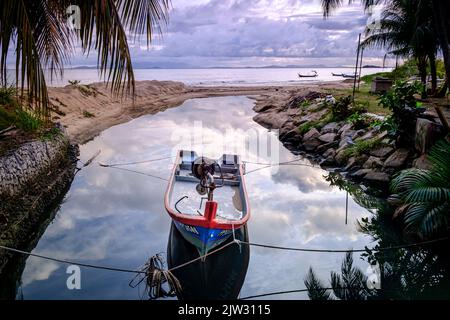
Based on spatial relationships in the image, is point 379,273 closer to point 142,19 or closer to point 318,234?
point 318,234

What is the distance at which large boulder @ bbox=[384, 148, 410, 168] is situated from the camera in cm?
1230

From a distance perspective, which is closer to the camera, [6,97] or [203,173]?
[203,173]

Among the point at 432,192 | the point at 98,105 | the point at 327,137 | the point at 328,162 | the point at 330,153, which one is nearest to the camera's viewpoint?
the point at 432,192

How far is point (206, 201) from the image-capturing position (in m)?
8.73

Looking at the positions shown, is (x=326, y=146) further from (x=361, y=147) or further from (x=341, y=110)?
(x=361, y=147)

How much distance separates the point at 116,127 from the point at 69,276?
60.0 feet

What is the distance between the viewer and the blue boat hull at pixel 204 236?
7.46 m

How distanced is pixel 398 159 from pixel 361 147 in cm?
241

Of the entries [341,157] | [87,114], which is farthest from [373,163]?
[87,114]

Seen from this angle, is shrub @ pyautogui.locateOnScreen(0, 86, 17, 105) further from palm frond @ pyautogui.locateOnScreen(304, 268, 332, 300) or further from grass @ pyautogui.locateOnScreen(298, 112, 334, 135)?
grass @ pyautogui.locateOnScreen(298, 112, 334, 135)

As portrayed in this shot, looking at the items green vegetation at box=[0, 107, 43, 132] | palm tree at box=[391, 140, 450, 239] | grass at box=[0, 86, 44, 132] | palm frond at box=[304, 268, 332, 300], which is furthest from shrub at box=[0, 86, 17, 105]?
palm tree at box=[391, 140, 450, 239]

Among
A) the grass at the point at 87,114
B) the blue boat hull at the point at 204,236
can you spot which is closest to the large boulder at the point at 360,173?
the blue boat hull at the point at 204,236

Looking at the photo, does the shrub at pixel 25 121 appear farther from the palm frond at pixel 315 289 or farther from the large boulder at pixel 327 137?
the large boulder at pixel 327 137

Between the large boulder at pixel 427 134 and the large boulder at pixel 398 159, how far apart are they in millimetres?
954
